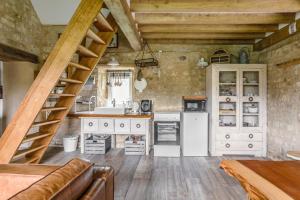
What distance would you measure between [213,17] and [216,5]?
594mm

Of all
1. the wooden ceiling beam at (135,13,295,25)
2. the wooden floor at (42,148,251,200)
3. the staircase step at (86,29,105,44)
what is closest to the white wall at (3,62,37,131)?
the wooden floor at (42,148,251,200)

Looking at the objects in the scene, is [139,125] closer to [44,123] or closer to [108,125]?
[108,125]

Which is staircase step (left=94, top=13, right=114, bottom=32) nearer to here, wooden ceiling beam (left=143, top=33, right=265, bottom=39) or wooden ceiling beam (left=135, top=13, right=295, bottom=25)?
wooden ceiling beam (left=135, top=13, right=295, bottom=25)

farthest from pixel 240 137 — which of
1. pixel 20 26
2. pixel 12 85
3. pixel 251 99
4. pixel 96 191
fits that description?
pixel 20 26

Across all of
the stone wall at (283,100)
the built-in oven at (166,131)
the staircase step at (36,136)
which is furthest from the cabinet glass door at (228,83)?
the staircase step at (36,136)

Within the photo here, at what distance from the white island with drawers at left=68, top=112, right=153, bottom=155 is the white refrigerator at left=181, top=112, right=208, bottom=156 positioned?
751 mm

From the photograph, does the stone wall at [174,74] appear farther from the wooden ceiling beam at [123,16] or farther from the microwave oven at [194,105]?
the wooden ceiling beam at [123,16]

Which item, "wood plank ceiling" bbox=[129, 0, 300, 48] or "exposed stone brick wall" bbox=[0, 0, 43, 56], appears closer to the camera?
"wood plank ceiling" bbox=[129, 0, 300, 48]

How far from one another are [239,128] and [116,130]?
2.55 meters

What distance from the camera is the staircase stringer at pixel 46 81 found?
105 inches

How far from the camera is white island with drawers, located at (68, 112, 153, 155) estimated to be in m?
4.69

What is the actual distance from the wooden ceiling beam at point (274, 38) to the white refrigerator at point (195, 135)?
1.85 metres

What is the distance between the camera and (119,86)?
18.0ft

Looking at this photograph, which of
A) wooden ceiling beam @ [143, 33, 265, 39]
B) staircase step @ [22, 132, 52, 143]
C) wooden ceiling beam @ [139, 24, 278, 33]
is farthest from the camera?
wooden ceiling beam @ [143, 33, 265, 39]
